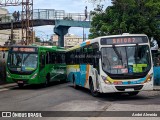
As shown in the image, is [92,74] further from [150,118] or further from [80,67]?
[150,118]

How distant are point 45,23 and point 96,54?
37736 millimetres

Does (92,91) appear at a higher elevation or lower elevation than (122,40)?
lower

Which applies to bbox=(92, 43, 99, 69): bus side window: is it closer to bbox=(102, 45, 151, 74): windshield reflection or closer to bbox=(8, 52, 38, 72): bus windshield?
bbox=(102, 45, 151, 74): windshield reflection

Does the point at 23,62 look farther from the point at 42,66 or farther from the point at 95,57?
the point at 95,57

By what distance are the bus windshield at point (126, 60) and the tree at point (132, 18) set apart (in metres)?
13.4

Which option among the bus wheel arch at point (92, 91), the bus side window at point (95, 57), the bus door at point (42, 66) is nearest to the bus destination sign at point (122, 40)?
the bus side window at point (95, 57)

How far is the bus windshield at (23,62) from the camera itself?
24688 mm

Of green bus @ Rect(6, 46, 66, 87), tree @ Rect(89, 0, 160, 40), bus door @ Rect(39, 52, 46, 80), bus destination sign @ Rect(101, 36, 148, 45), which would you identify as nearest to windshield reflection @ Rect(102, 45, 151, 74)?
bus destination sign @ Rect(101, 36, 148, 45)

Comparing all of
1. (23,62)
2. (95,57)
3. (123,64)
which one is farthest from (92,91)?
(23,62)

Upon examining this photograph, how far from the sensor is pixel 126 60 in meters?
17.1

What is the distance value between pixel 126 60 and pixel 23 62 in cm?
960

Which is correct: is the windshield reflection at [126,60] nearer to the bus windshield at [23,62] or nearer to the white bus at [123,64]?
the white bus at [123,64]

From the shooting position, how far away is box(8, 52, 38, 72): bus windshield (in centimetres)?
2469

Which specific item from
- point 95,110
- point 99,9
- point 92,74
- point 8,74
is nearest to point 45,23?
point 99,9
